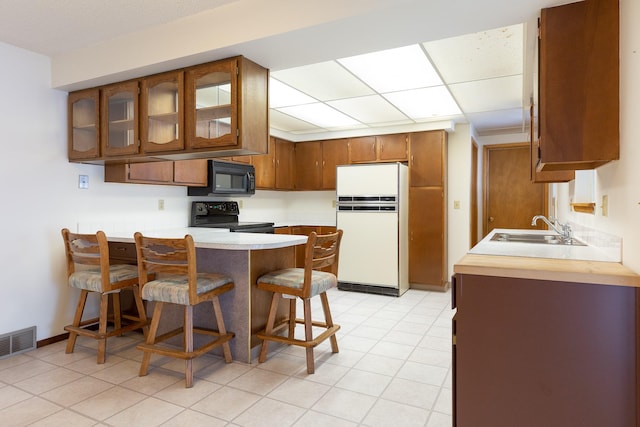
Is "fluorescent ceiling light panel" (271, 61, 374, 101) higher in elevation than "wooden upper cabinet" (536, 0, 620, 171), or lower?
higher

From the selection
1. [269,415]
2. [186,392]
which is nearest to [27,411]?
[186,392]

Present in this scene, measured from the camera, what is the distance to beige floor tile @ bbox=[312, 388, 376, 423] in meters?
2.01

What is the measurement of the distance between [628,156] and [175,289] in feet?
7.65

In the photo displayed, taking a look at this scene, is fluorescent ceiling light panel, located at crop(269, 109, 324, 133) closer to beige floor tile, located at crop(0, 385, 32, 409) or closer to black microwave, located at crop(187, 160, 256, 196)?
black microwave, located at crop(187, 160, 256, 196)

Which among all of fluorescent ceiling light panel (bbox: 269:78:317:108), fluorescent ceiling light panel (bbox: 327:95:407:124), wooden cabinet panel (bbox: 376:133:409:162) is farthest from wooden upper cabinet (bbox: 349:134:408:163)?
fluorescent ceiling light panel (bbox: 269:78:317:108)

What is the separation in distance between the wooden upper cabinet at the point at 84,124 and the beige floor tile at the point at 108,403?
72.2 inches

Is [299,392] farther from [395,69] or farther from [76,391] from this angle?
[395,69]

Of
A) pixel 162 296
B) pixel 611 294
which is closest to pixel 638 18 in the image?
pixel 611 294

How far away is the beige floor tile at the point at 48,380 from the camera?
90.3 inches

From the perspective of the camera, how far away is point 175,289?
7.59 ft

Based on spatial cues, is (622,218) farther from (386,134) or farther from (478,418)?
(386,134)

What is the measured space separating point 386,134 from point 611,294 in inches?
160

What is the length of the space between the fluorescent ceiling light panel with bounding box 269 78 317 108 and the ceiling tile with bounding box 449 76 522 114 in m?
1.43

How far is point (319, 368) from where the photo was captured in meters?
2.58
